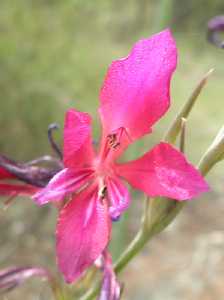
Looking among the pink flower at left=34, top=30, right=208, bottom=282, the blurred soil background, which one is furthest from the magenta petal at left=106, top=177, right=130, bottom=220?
the blurred soil background

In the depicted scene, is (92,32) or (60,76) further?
(92,32)

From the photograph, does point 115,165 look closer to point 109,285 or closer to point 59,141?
point 109,285

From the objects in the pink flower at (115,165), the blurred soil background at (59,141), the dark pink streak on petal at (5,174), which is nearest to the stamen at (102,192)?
the pink flower at (115,165)

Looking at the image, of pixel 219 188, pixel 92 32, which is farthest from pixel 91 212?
pixel 92 32

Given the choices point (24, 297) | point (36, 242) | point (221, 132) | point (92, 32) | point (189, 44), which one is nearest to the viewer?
point (221, 132)

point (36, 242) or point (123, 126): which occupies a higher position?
point (123, 126)

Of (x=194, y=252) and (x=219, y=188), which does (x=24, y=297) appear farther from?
(x=219, y=188)
